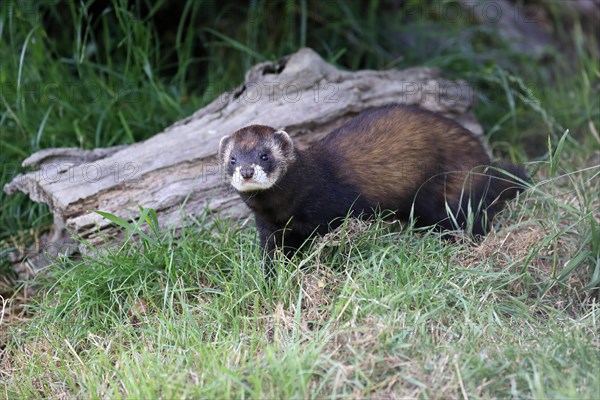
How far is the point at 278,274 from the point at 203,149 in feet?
5.53

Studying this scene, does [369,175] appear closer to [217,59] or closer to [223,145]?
[223,145]

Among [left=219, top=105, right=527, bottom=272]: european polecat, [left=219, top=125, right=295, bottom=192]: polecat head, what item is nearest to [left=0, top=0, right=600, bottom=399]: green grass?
[left=219, top=105, right=527, bottom=272]: european polecat

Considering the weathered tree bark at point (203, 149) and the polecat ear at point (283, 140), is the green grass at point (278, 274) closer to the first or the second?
the weathered tree bark at point (203, 149)

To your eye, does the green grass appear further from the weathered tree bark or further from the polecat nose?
the polecat nose

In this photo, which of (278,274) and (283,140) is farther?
(283,140)

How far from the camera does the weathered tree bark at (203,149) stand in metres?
5.98

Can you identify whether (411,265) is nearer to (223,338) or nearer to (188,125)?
(223,338)

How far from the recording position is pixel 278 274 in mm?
4980

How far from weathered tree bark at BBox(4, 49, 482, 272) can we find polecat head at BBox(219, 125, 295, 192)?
731 millimetres

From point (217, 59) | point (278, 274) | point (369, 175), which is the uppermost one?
point (217, 59)

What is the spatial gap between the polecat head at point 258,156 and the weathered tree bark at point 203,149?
0.73m

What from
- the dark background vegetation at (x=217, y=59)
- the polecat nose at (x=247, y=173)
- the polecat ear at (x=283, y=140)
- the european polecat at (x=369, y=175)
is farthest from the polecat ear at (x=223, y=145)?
the dark background vegetation at (x=217, y=59)

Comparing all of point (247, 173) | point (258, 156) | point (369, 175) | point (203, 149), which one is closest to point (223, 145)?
point (258, 156)

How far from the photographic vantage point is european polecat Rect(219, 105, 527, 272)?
5391 mm
